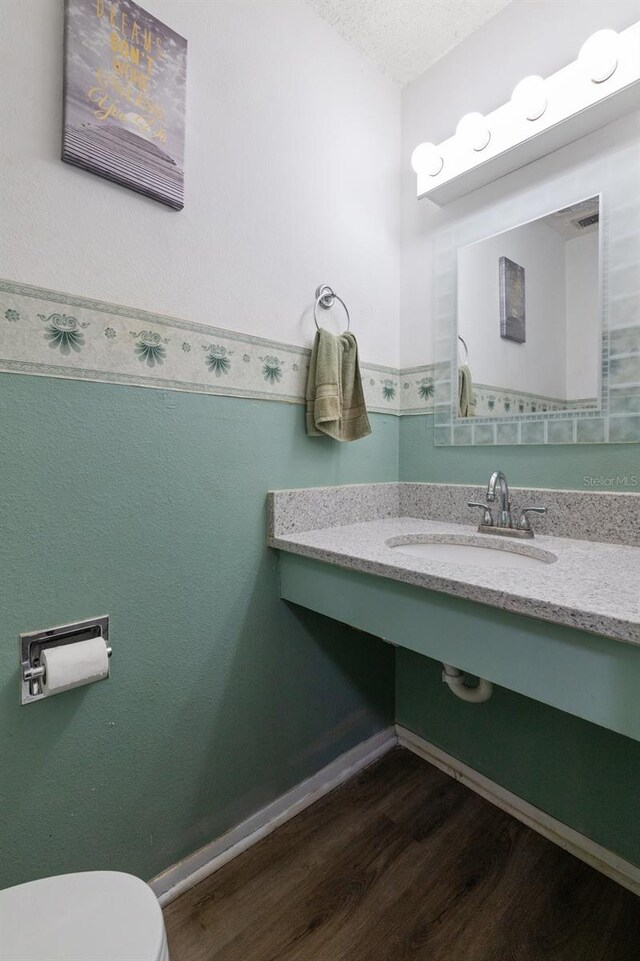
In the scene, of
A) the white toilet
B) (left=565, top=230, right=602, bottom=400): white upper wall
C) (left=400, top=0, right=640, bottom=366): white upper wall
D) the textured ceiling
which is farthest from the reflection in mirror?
the white toilet

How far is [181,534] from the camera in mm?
1133

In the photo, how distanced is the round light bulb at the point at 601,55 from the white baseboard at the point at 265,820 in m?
2.10

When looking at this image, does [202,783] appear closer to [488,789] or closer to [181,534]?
→ [181,534]

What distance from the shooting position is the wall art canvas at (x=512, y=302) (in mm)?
1390

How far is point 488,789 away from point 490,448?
1.10m

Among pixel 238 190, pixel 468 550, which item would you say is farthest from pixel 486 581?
pixel 238 190

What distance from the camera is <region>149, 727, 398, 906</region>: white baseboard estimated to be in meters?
1.14

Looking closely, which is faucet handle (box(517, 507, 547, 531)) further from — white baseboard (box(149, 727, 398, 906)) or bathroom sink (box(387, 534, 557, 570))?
white baseboard (box(149, 727, 398, 906))

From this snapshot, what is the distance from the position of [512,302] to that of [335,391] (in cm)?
64

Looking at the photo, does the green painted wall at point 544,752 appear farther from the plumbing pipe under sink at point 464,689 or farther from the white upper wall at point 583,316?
the white upper wall at point 583,316

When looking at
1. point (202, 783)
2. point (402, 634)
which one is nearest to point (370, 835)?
point (202, 783)

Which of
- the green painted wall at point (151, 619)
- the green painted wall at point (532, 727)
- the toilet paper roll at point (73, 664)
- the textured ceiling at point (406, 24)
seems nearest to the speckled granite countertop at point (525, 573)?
the green painted wall at point (532, 727)

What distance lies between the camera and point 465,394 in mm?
1511

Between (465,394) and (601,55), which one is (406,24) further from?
(465,394)
